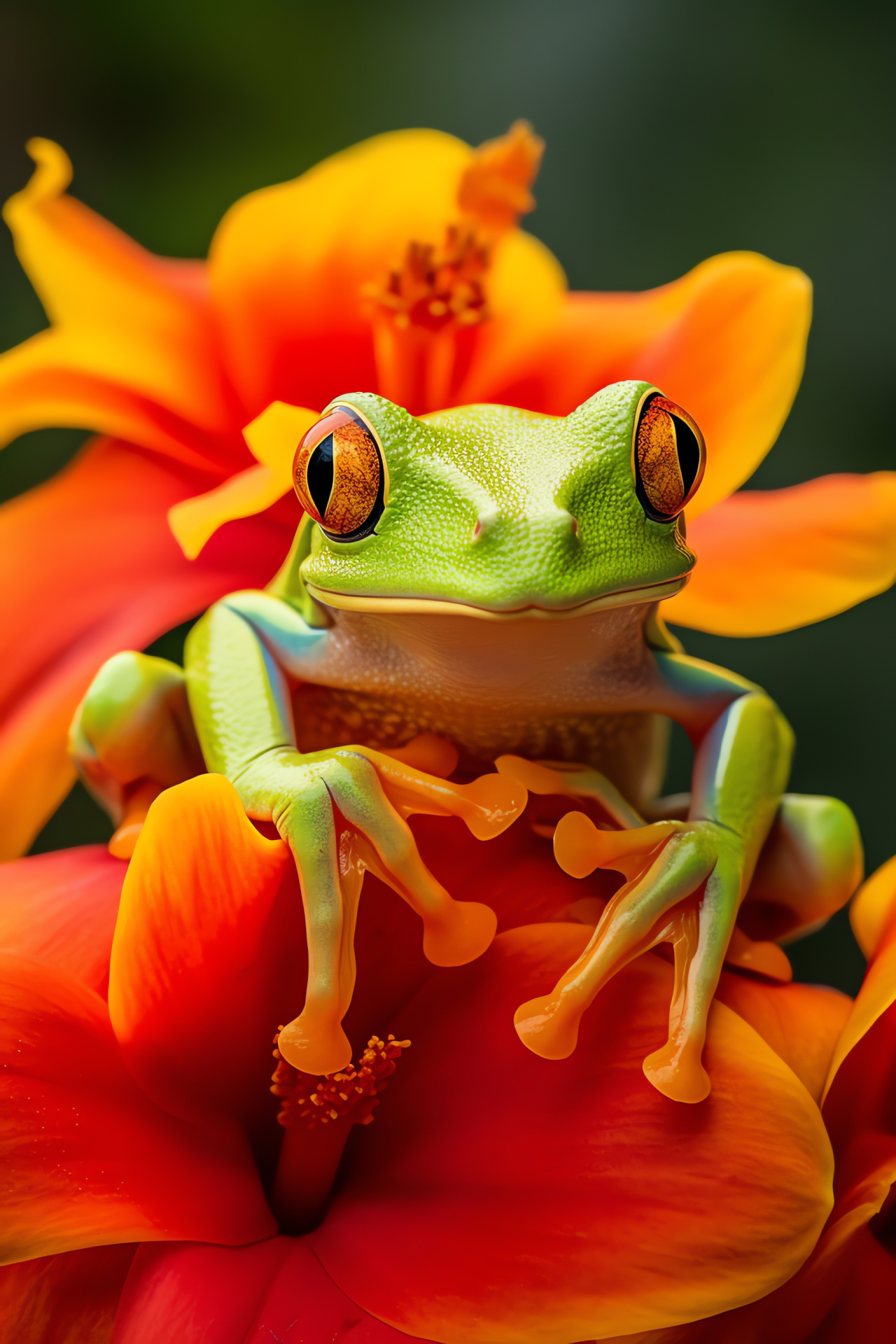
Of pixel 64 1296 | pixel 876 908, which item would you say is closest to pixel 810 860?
pixel 876 908

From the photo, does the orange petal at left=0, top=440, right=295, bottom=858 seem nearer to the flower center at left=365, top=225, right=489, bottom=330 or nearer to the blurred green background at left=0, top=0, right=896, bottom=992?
the flower center at left=365, top=225, right=489, bottom=330

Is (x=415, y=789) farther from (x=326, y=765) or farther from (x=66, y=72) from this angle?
(x=66, y=72)

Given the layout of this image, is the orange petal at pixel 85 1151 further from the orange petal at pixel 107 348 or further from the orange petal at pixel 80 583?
the orange petal at pixel 107 348

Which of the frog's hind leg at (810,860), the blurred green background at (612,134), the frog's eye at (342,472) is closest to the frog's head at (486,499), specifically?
the frog's eye at (342,472)

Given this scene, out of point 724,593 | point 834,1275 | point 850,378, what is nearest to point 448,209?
point 724,593

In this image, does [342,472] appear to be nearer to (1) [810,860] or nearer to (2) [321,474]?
(2) [321,474]

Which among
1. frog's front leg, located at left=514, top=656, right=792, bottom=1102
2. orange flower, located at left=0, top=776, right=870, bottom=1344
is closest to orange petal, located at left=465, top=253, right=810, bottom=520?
frog's front leg, located at left=514, top=656, right=792, bottom=1102

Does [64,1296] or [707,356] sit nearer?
[64,1296]
